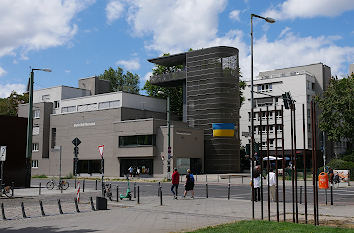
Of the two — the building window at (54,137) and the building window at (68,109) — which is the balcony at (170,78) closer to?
the building window at (68,109)

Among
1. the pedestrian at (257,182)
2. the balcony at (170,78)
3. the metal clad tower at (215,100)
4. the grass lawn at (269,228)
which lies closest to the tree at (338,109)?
the metal clad tower at (215,100)

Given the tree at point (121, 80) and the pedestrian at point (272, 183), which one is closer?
the pedestrian at point (272, 183)

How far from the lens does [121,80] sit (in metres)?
90.6

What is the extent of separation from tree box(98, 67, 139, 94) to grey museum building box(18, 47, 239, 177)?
22299 mm

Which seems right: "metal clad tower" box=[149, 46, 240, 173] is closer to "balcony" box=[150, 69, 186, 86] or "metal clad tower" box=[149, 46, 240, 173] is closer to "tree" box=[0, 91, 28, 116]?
"balcony" box=[150, 69, 186, 86]

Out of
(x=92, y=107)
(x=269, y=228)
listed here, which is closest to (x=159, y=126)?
(x=92, y=107)

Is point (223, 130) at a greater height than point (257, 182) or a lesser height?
greater

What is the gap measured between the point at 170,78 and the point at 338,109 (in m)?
24.6

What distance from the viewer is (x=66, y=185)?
32500mm

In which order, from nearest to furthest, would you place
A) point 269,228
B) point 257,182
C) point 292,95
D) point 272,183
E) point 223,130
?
point 269,228, point 257,182, point 272,183, point 223,130, point 292,95

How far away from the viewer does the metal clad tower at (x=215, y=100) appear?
5828 cm

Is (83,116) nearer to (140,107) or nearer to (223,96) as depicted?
(140,107)

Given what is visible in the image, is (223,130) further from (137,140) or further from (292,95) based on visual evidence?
(292,95)

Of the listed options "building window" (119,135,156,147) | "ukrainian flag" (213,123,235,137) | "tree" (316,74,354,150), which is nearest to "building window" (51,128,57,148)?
"building window" (119,135,156,147)
